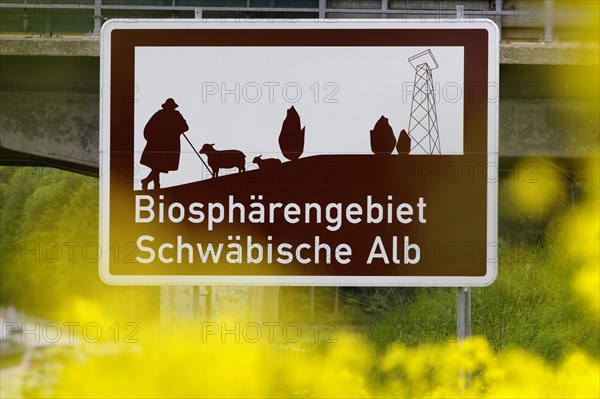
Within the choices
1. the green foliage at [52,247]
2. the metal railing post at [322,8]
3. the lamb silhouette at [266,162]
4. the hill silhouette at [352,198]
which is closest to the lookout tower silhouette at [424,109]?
the hill silhouette at [352,198]

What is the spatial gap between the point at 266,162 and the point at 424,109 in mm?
1181

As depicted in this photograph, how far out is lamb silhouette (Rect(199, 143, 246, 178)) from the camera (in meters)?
7.13

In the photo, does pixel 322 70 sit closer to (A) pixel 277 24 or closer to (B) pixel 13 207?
(A) pixel 277 24

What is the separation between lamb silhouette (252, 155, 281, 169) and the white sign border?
0.79 meters

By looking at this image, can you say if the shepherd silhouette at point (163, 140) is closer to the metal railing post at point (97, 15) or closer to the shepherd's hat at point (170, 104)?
the shepherd's hat at point (170, 104)

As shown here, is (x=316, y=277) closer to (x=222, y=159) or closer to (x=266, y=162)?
(x=266, y=162)

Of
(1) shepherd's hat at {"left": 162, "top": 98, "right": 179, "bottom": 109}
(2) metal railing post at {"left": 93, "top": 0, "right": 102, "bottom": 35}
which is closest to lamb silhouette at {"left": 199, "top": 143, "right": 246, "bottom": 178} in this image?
(1) shepherd's hat at {"left": 162, "top": 98, "right": 179, "bottom": 109}

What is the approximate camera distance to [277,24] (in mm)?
7172

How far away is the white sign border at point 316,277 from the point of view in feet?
23.2

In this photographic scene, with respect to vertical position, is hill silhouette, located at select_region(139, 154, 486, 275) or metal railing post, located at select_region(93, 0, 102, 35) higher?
metal railing post, located at select_region(93, 0, 102, 35)

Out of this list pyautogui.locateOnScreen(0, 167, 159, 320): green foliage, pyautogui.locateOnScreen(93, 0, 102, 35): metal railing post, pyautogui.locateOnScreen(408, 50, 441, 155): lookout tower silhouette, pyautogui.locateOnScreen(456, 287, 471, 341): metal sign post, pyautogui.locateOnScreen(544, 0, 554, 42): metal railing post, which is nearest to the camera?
pyautogui.locateOnScreen(408, 50, 441, 155): lookout tower silhouette

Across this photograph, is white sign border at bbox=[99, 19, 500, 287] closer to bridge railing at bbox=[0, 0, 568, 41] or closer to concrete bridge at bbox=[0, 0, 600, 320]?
bridge railing at bbox=[0, 0, 568, 41]

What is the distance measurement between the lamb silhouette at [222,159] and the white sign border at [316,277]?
71 centimetres

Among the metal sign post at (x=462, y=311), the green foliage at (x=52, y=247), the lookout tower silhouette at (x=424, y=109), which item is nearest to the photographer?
the lookout tower silhouette at (x=424, y=109)
